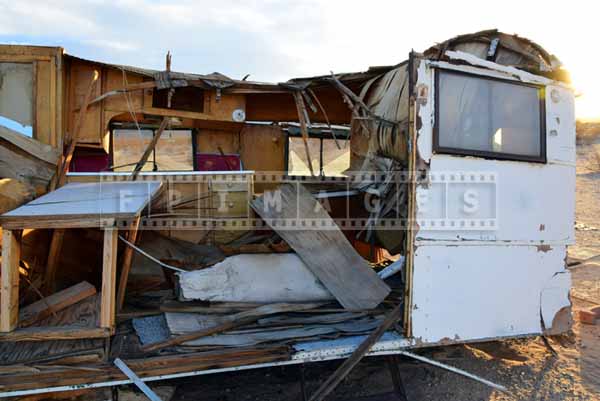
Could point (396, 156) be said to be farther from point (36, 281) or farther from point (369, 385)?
point (36, 281)

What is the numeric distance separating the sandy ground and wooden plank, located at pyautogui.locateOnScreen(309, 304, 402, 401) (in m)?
0.39

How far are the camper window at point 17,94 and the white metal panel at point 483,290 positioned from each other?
183 inches

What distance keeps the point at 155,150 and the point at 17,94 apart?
2.40 m

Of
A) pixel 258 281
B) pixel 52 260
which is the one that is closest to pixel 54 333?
pixel 52 260

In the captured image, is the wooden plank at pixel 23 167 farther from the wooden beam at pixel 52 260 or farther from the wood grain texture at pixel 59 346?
the wood grain texture at pixel 59 346

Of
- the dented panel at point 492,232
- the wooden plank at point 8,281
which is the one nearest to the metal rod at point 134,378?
the wooden plank at point 8,281

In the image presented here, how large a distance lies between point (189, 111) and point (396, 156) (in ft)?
11.0

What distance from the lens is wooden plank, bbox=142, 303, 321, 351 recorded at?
3.35 meters

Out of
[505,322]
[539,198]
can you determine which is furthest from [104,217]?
[539,198]

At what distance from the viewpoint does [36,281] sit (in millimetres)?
3994

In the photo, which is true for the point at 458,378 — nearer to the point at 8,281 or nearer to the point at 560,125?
the point at 560,125

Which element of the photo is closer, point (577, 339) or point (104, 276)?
point (104, 276)

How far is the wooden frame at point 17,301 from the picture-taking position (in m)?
3.06

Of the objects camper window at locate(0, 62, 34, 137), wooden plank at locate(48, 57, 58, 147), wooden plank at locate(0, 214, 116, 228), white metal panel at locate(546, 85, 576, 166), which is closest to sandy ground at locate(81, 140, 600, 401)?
wooden plank at locate(0, 214, 116, 228)
